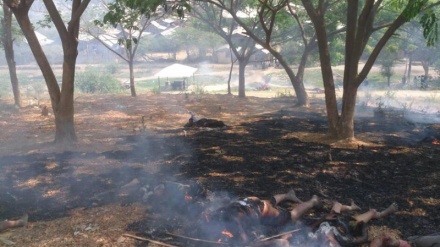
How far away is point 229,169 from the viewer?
6.36 meters

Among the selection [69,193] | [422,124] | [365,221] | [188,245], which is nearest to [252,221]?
[188,245]

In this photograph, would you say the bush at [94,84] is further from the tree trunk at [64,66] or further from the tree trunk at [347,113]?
the tree trunk at [347,113]

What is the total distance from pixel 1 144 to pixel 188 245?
685 cm

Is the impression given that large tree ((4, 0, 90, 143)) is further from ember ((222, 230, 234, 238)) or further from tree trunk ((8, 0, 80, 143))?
ember ((222, 230, 234, 238))

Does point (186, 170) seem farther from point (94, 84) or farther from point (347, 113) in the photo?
point (94, 84)

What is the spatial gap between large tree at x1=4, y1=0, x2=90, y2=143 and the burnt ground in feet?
1.85

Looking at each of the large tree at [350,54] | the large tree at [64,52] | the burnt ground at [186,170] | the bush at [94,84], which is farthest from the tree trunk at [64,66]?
the bush at [94,84]

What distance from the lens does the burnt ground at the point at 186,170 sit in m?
4.41

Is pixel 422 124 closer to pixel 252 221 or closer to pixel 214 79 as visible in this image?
pixel 252 221

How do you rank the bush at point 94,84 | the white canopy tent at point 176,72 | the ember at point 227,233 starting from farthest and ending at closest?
the bush at point 94,84 → the white canopy tent at point 176,72 → the ember at point 227,233

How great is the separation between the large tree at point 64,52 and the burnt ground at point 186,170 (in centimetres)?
56

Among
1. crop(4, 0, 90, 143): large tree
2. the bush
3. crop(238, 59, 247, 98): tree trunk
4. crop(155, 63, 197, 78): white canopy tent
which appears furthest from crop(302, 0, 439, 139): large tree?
the bush

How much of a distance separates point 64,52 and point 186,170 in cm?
369

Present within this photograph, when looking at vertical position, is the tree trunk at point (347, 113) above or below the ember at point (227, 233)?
above
